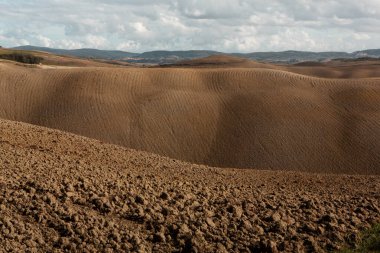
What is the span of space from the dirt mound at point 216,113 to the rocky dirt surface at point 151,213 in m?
14.6

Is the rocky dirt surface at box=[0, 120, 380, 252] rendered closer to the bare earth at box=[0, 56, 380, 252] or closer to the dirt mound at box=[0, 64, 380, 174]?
the bare earth at box=[0, 56, 380, 252]

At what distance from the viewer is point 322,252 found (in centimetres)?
766

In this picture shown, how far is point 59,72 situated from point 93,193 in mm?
29341

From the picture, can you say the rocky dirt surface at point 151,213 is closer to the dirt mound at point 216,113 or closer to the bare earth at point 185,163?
the bare earth at point 185,163

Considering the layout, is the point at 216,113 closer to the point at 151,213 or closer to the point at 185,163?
the point at 185,163

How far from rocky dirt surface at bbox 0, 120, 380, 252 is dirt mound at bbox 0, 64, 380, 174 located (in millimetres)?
14636

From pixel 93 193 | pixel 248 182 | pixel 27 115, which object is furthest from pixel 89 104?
pixel 93 193

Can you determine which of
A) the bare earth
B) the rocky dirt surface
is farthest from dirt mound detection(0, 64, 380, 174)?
the rocky dirt surface

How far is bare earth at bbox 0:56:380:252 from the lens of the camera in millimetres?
7949

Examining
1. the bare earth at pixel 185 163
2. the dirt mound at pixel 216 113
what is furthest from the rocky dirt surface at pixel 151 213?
the dirt mound at pixel 216 113

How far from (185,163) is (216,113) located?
48.6 ft

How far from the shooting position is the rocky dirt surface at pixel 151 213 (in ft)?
25.1

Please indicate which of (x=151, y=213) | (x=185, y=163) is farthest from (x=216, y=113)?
(x=151, y=213)

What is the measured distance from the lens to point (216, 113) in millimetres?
30266
